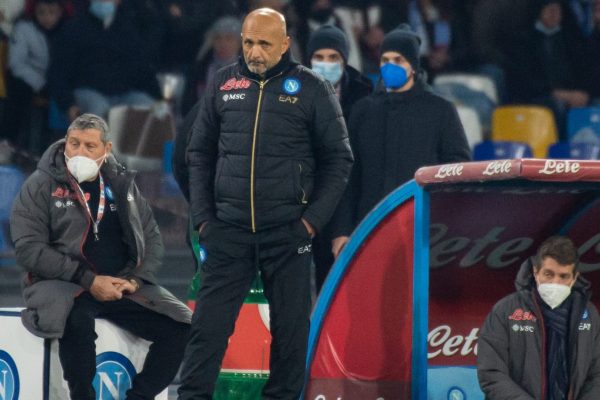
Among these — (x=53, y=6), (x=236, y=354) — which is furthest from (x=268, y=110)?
(x=53, y=6)

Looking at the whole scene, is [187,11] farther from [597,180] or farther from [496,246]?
[597,180]

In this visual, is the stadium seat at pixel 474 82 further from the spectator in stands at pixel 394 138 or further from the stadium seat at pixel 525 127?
the spectator in stands at pixel 394 138

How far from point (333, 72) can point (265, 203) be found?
1.81 m

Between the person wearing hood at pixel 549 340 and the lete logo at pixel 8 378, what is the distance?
209 centimetres

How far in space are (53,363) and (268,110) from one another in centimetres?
153

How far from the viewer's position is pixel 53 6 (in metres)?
12.1

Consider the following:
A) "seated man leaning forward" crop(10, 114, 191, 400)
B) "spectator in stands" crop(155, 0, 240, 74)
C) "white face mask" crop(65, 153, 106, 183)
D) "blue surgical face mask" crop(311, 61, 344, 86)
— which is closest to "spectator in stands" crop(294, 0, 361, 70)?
"spectator in stands" crop(155, 0, 240, 74)

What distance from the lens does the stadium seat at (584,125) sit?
44.4ft

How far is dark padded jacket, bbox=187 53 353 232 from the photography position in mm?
6430

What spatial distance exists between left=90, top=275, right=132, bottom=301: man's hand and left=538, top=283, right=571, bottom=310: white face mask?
1858 mm

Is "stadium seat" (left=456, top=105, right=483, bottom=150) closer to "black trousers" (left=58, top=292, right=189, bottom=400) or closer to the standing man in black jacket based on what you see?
"black trousers" (left=58, top=292, right=189, bottom=400)

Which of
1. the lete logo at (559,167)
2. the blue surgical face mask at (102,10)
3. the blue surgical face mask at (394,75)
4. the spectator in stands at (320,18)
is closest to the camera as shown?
the lete logo at (559,167)

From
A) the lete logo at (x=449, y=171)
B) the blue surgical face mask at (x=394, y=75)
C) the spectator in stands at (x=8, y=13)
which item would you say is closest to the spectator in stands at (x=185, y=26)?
the spectator in stands at (x=8, y=13)

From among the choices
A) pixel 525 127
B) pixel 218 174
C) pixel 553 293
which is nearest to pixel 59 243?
pixel 218 174
